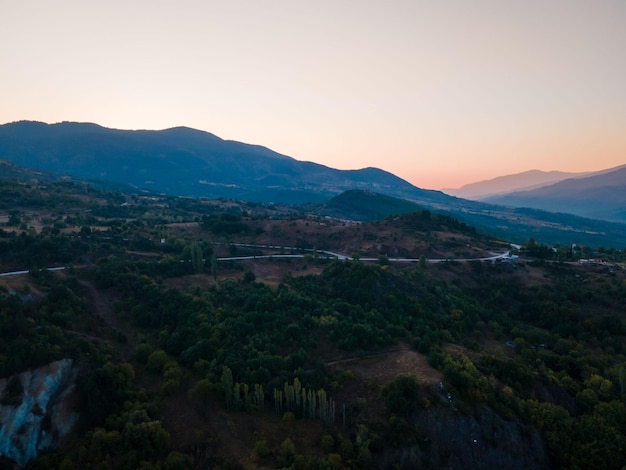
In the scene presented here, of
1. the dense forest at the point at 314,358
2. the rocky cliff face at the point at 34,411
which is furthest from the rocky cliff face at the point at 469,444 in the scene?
the rocky cliff face at the point at 34,411

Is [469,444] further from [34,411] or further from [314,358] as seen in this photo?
[34,411]

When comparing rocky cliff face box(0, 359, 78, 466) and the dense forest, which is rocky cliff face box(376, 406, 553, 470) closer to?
the dense forest

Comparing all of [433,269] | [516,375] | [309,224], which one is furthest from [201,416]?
[309,224]

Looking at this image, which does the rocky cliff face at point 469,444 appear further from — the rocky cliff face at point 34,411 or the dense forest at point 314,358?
the rocky cliff face at point 34,411

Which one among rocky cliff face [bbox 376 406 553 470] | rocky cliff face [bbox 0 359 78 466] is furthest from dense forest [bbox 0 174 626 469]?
rocky cliff face [bbox 0 359 78 466]

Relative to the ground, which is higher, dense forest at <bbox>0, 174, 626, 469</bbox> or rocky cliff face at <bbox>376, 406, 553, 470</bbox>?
dense forest at <bbox>0, 174, 626, 469</bbox>

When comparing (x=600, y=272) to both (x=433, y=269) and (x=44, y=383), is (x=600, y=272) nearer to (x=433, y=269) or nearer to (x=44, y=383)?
(x=433, y=269)
